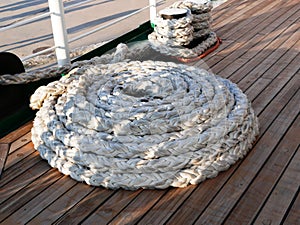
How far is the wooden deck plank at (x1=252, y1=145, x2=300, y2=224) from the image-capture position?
1.51 metres

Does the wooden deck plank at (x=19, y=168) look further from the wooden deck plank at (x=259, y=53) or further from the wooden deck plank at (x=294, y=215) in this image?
the wooden deck plank at (x=259, y=53)

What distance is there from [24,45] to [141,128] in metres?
4.35

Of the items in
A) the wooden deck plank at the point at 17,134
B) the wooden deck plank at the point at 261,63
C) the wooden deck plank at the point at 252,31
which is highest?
the wooden deck plank at the point at 17,134

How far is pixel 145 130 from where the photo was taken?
1.76 metres

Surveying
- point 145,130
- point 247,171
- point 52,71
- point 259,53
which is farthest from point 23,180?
point 259,53

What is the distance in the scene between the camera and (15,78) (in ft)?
7.20

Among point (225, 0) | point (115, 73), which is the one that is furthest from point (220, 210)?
point (225, 0)

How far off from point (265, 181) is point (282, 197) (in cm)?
11

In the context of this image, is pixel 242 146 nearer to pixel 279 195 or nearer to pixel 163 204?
pixel 279 195

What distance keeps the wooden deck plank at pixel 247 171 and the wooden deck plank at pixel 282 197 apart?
4.0 inches

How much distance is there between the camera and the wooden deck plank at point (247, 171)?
1551mm

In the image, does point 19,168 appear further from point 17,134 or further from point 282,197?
point 282,197

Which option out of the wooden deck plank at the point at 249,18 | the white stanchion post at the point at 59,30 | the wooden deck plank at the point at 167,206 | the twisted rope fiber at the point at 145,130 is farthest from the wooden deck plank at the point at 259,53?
the wooden deck plank at the point at 167,206

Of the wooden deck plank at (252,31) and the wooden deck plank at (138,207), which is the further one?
the wooden deck plank at (252,31)
